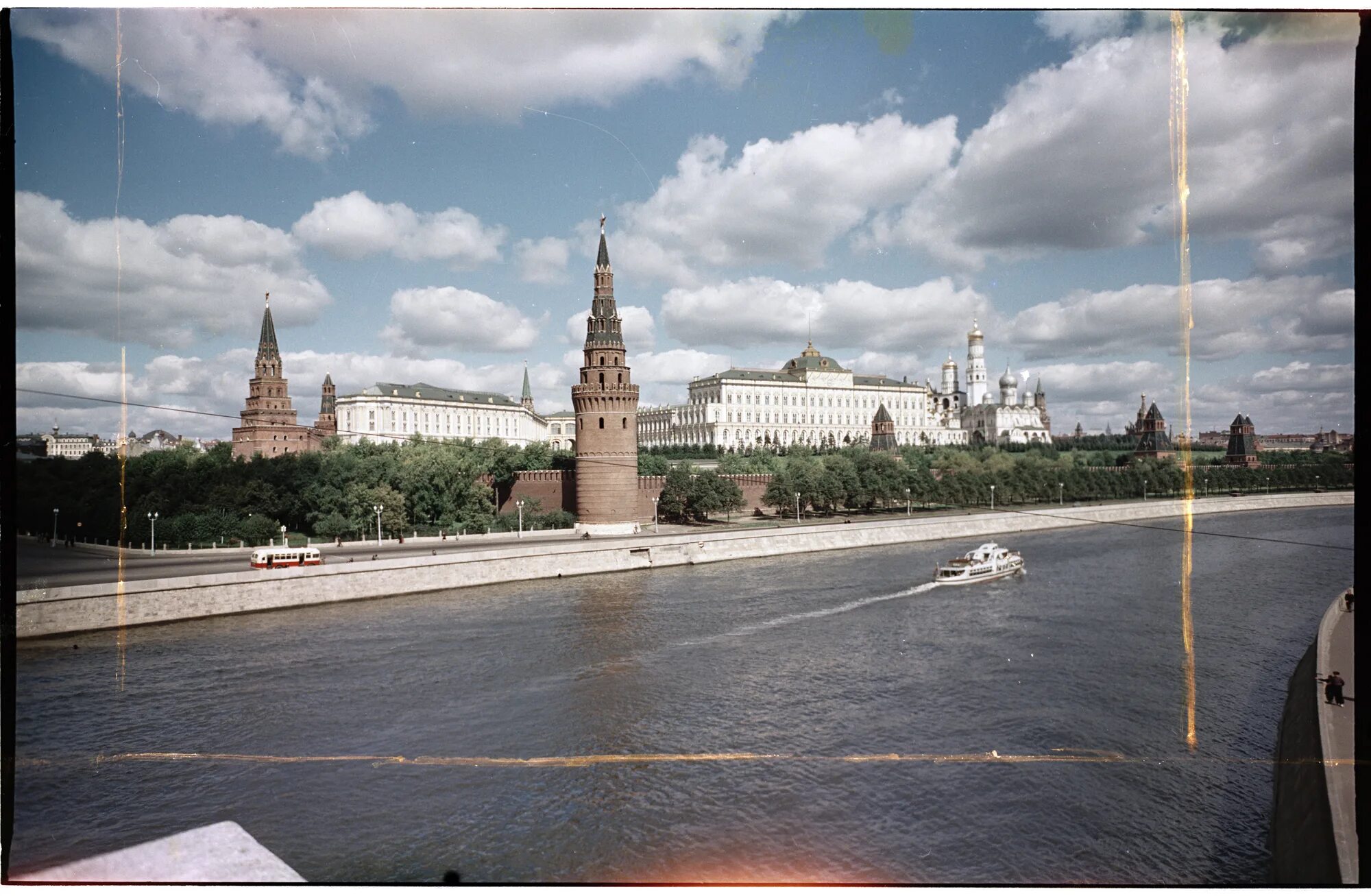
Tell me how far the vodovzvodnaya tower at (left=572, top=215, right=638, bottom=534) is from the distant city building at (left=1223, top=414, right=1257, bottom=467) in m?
36.1

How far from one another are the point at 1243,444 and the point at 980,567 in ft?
109

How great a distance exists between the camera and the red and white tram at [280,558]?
72.9 feet

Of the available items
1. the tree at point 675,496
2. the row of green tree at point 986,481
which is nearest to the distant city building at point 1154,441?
the row of green tree at point 986,481

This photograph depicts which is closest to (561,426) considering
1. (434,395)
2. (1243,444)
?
(434,395)

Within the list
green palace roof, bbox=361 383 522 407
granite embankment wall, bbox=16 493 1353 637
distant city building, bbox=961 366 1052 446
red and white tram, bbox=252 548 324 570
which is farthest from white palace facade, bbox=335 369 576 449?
distant city building, bbox=961 366 1052 446

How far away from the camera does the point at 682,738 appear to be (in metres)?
12.2

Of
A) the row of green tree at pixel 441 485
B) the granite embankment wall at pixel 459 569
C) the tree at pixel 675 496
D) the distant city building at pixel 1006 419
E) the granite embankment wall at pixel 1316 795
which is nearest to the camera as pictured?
the granite embankment wall at pixel 1316 795

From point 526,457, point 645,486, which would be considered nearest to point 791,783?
point 645,486

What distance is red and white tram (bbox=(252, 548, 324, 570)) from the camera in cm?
2223

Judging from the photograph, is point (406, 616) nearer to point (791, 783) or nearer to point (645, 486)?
point (791, 783)

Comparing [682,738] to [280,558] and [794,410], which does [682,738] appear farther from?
[794,410]

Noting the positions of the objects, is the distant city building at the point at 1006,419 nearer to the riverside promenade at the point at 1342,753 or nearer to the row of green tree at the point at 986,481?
the row of green tree at the point at 986,481

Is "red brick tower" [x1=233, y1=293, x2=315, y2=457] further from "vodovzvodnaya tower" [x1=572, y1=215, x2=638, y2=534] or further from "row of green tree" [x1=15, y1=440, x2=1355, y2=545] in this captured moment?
"vodovzvodnaya tower" [x1=572, y1=215, x2=638, y2=534]

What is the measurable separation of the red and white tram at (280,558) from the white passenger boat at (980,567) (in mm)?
18067
